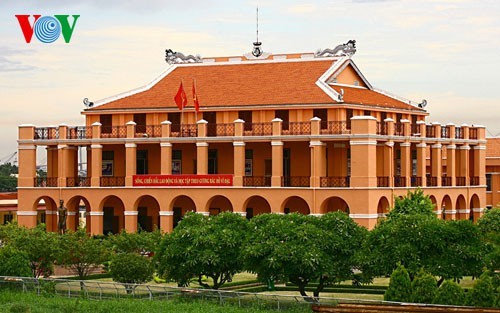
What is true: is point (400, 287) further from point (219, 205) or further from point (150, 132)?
point (150, 132)

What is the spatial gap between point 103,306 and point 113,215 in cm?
3486

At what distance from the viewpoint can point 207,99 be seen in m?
80.3

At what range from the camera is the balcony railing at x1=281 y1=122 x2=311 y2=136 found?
245ft

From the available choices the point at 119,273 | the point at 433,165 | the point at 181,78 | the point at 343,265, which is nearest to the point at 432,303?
the point at 343,265

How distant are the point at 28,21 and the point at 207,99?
75.5 ft

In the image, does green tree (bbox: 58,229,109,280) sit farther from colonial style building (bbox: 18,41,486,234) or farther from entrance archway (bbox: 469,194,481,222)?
entrance archway (bbox: 469,194,481,222)

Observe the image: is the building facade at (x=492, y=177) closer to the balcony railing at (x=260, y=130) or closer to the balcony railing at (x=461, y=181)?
the balcony railing at (x=461, y=181)

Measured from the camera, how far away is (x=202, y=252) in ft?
172

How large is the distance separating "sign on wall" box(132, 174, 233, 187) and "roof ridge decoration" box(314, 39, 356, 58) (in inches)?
461

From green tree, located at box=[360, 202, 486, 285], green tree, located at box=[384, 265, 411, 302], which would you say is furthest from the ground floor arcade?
green tree, located at box=[384, 265, 411, 302]

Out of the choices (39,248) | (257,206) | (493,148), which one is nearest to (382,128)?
(257,206)

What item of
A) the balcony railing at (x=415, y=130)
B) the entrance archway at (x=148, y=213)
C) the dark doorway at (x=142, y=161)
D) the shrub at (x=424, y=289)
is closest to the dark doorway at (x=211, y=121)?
the dark doorway at (x=142, y=161)

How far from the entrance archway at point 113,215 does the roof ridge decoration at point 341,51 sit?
16.8 meters

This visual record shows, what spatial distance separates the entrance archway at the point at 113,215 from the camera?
82.6 metres
